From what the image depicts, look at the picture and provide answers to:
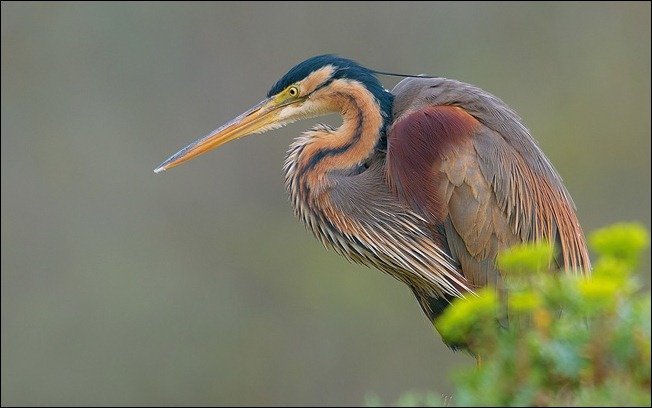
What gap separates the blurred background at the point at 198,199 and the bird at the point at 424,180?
9.56 meters

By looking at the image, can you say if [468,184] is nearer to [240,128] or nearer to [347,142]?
[347,142]

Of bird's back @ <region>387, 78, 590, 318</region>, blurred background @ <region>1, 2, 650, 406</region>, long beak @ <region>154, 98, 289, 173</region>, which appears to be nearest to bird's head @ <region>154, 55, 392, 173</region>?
long beak @ <region>154, 98, 289, 173</region>

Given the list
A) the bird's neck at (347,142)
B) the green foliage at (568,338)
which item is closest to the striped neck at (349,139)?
→ the bird's neck at (347,142)

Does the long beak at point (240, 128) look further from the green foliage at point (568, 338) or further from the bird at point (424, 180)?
the green foliage at point (568, 338)

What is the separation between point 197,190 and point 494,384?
44.0 ft

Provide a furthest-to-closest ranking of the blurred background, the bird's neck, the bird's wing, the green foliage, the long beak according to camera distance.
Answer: the blurred background → the long beak → the bird's neck → the bird's wing → the green foliage

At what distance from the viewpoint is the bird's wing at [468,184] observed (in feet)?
13.7

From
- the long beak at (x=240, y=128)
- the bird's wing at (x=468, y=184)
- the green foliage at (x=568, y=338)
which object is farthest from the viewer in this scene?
the long beak at (x=240, y=128)

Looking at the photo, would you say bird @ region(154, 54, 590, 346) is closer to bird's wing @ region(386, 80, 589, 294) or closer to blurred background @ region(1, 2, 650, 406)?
bird's wing @ region(386, 80, 589, 294)

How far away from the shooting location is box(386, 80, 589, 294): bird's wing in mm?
4164

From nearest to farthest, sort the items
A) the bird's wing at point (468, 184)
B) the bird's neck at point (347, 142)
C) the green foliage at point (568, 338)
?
1. the green foliage at point (568, 338)
2. the bird's wing at point (468, 184)
3. the bird's neck at point (347, 142)

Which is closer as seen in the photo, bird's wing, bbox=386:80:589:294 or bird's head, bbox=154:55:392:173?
bird's wing, bbox=386:80:589:294

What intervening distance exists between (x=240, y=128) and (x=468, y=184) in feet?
2.70

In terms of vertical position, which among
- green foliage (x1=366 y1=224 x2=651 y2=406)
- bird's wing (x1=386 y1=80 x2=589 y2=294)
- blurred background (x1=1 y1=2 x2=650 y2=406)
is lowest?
blurred background (x1=1 y1=2 x2=650 y2=406)
